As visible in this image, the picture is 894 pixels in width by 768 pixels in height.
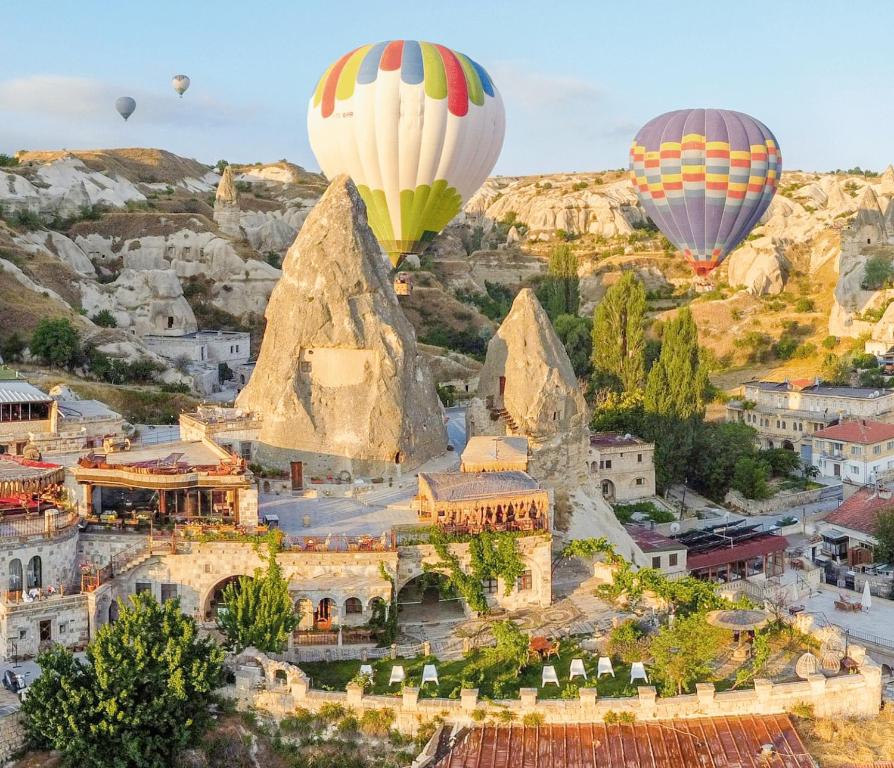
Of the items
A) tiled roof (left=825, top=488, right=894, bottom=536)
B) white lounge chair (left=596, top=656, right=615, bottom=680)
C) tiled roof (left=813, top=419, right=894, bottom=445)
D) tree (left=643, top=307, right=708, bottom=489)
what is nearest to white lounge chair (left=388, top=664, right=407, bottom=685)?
white lounge chair (left=596, top=656, right=615, bottom=680)

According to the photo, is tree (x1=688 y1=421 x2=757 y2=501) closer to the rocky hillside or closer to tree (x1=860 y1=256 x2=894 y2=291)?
the rocky hillside

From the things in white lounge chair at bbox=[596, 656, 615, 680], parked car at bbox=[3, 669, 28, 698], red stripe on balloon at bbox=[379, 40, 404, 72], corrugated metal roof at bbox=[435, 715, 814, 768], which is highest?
red stripe on balloon at bbox=[379, 40, 404, 72]

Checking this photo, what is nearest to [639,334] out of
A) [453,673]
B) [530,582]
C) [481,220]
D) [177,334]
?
[177,334]

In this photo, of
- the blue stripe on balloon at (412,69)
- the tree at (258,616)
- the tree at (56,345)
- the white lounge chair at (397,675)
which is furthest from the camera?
Result: the tree at (56,345)

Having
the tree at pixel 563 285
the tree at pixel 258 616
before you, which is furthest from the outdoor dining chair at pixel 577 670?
the tree at pixel 563 285

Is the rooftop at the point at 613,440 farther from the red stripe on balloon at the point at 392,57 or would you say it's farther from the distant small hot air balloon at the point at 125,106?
the distant small hot air balloon at the point at 125,106

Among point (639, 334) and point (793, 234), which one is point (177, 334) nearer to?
point (639, 334)

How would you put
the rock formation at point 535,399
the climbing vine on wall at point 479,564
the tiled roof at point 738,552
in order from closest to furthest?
1. the climbing vine on wall at point 479,564
2. the rock formation at point 535,399
3. the tiled roof at point 738,552
